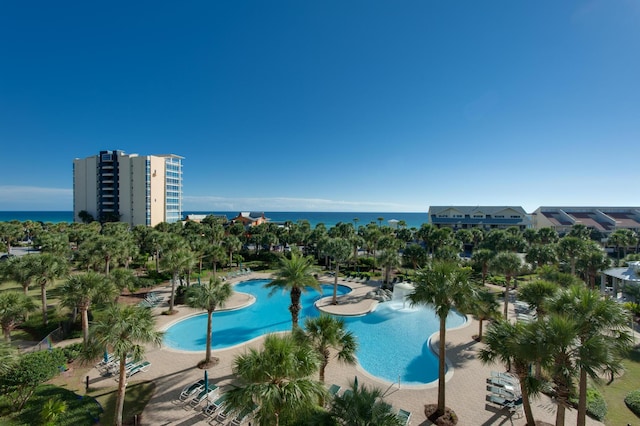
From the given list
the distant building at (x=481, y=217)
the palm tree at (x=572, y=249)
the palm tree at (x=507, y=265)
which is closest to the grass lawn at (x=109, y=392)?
the palm tree at (x=507, y=265)

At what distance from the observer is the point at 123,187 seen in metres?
86.4

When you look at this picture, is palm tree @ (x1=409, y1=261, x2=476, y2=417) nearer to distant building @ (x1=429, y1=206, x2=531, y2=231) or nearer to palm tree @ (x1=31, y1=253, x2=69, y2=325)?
palm tree @ (x1=31, y1=253, x2=69, y2=325)

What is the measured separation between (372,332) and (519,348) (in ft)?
48.0

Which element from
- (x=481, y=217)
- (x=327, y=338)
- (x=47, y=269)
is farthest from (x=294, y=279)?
(x=481, y=217)

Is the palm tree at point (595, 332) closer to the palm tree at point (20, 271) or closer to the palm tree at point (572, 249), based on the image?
the palm tree at point (572, 249)

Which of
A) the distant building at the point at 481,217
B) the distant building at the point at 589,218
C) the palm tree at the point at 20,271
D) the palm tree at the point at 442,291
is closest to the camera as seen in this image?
the palm tree at the point at 442,291

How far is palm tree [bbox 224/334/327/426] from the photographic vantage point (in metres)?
7.94

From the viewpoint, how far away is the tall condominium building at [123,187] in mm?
84625

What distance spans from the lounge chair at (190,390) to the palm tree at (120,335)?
2.58m

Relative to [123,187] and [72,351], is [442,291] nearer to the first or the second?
[72,351]

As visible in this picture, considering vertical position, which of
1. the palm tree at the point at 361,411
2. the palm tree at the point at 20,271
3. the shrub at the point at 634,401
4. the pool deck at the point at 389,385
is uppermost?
the palm tree at the point at 20,271

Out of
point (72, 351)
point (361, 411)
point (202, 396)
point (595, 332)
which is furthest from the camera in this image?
point (72, 351)

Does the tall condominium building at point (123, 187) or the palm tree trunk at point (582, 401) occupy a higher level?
the tall condominium building at point (123, 187)

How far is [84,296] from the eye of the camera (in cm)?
1625
